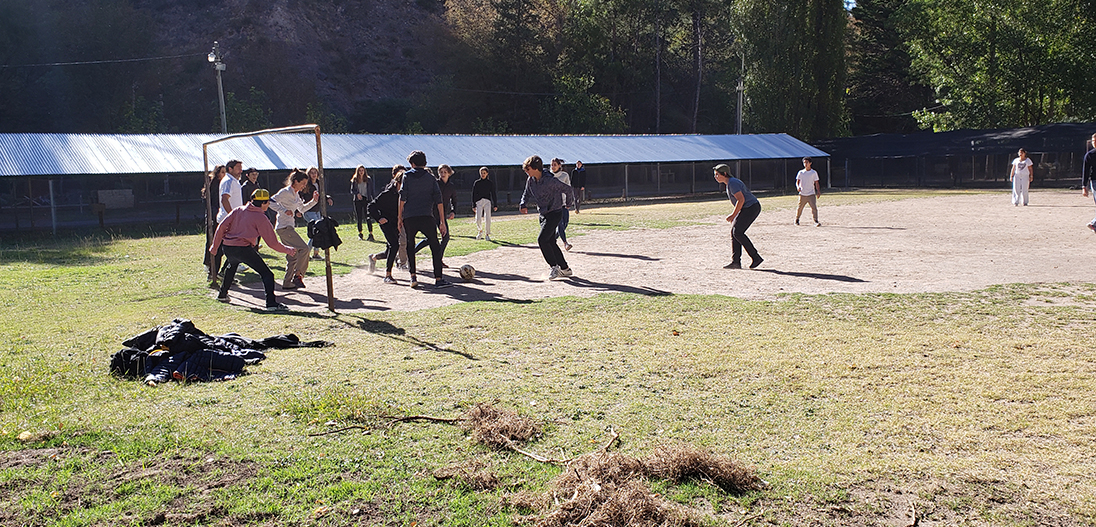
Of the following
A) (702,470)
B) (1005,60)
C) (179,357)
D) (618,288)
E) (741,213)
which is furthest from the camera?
(1005,60)

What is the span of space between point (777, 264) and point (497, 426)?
367 inches

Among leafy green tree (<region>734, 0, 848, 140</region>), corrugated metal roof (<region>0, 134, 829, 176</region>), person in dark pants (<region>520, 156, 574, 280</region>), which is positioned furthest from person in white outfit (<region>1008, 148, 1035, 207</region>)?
leafy green tree (<region>734, 0, 848, 140</region>)

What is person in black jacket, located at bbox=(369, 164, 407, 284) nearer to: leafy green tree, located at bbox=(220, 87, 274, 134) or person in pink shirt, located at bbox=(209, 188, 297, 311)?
person in pink shirt, located at bbox=(209, 188, 297, 311)

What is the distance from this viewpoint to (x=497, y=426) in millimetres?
5098

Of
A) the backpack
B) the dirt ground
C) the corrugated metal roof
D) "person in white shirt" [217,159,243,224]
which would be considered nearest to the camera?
the backpack

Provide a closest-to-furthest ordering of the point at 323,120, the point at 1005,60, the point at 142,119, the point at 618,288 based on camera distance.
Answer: the point at 618,288
the point at 1005,60
the point at 142,119
the point at 323,120

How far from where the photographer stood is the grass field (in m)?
4.17

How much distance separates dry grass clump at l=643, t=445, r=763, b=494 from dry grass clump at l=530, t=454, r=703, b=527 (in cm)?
14

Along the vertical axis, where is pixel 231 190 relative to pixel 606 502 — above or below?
above

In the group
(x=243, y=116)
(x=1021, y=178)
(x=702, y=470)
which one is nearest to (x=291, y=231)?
(x=702, y=470)

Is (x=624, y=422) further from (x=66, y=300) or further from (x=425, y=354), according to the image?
(x=66, y=300)

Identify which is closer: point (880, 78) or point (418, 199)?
point (418, 199)

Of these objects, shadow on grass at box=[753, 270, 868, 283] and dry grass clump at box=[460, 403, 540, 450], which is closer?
dry grass clump at box=[460, 403, 540, 450]

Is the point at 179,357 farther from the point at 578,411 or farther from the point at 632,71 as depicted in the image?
the point at 632,71
